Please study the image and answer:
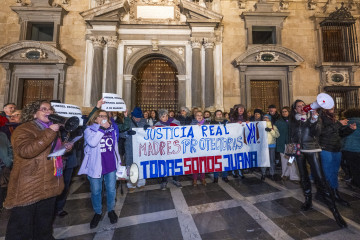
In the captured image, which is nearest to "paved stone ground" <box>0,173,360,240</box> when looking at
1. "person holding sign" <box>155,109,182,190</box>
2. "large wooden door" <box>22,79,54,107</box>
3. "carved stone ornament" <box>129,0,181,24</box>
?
"person holding sign" <box>155,109,182,190</box>

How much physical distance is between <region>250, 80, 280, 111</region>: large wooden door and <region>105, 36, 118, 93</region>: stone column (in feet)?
24.3

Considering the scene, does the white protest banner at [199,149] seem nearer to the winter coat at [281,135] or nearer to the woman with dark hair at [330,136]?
the winter coat at [281,135]

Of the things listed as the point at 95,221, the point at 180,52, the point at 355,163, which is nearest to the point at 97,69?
the point at 180,52

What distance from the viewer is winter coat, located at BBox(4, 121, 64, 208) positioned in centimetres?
184

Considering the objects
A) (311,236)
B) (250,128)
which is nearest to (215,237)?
(311,236)

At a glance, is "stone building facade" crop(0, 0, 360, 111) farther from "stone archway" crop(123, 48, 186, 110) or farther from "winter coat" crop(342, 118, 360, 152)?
"winter coat" crop(342, 118, 360, 152)

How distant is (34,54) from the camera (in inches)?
351

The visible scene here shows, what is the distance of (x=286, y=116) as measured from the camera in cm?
550

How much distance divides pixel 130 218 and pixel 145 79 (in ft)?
27.3

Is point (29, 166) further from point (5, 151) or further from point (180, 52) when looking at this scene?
point (180, 52)

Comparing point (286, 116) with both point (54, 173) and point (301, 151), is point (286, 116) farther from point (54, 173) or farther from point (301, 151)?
point (54, 173)

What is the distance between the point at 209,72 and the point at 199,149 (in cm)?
555

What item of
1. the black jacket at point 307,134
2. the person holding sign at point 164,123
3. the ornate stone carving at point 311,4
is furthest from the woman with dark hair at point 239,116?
the ornate stone carving at point 311,4

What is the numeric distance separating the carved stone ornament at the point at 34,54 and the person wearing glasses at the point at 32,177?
8.97 metres
